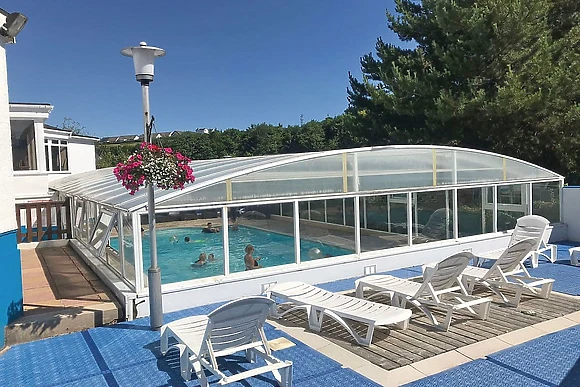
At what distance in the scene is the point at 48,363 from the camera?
530 cm

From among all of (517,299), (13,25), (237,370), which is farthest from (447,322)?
(13,25)

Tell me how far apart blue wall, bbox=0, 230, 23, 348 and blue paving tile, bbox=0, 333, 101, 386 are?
0.46 m

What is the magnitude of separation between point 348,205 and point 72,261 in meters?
6.60

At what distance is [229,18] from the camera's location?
34.1 meters

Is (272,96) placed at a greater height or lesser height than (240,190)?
greater

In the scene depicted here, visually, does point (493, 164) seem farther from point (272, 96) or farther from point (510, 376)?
point (272, 96)

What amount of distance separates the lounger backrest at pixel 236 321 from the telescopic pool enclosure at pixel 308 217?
2.90 m

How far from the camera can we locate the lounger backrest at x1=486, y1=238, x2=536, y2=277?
724 cm

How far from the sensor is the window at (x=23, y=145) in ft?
58.0

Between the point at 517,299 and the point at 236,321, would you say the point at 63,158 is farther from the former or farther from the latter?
the point at 517,299

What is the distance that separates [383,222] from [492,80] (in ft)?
32.6

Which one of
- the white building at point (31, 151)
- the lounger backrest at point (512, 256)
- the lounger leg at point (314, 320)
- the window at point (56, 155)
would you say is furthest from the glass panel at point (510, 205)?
the window at point (56, 155)

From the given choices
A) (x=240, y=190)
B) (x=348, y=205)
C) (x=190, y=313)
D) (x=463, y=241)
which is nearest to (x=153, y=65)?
(x=240, y=190)

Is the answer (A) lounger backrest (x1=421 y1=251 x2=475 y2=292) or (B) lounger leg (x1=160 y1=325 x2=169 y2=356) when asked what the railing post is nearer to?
(B) lounger leg (x1=160 y1=325 x2=169 y2=356)
